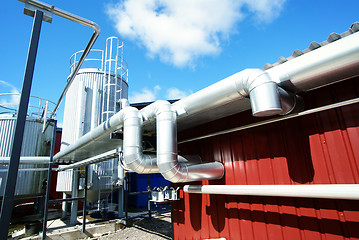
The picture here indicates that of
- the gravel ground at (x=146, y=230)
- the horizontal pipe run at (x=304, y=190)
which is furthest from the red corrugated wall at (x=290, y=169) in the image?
the gravel ground at (x=146, y=230)

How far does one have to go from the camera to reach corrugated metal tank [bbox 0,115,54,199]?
8.12 m

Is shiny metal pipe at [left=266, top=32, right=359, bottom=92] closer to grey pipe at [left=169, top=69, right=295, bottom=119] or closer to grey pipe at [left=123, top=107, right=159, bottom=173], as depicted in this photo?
grey pipe at [left=169, top=69, right=295, bottom=119]

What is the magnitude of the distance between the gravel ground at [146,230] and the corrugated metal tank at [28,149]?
3974mm

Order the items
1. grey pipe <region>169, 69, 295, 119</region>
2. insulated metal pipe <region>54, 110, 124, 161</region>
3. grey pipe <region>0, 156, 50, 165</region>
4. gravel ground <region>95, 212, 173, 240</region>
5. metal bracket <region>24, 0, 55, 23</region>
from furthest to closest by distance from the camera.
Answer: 1. gravel ground <region>95, 212, 173, 240</region>
2. grey pipe <region>0, 156, 50, 165</region>
3. insulated metal pipe <region>54, 110, 124, 161</region>
4. metal bracket <region>24, 0, 55, 23</region>
5. grey pipe <region>169, 69, 295, 119</region>

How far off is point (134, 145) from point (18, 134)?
1.58 metres

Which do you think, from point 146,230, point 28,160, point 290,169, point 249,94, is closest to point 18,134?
point 249,94

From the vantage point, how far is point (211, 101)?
2.65 meters

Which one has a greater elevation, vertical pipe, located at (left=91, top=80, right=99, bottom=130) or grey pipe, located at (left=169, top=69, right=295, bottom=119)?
vertical pipe, located at (left=91, top=80, right=99, bottom=130)

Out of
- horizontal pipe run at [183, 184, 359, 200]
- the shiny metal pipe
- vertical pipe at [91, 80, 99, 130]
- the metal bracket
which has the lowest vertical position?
horizontal pipe run at [183, 184, 359, 200]

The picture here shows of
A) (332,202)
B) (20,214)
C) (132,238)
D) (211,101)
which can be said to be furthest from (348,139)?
(20,214)

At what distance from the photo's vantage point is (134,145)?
3.35 meters

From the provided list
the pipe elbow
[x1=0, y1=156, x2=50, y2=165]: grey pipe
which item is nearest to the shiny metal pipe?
the pipe elbow

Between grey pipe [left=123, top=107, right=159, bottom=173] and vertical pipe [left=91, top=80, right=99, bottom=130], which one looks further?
vertical pipe [left=91, top=80, right=99, bottom=130]

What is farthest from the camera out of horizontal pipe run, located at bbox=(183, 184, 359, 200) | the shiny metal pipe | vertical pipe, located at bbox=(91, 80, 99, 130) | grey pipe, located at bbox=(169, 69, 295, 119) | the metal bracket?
vertical pipe, located at bbox=(91, 80, 99, 130)
